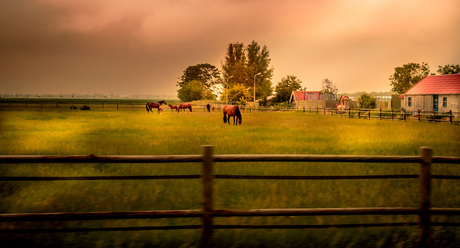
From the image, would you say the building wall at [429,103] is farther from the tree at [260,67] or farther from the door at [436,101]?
the tree at [260,67]

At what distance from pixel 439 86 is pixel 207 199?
47.4m

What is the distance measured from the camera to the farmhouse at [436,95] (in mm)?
40375

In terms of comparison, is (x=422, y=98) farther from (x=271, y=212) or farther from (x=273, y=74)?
(x=273, y=74)

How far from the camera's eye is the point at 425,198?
4.45 metres

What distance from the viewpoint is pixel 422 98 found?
44031 mm

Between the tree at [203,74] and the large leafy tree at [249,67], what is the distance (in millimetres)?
28975

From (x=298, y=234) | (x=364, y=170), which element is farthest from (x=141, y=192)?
(x=364, y=170)

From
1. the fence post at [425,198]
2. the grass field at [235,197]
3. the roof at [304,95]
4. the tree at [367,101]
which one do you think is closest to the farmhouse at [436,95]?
the tree at [367,101]

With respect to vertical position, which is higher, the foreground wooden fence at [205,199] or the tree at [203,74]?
the tree at [203,74]

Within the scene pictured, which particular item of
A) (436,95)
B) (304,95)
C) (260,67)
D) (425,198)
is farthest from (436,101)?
(260,67)

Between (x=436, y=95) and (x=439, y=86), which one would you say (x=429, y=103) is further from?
(x=439, y=86)

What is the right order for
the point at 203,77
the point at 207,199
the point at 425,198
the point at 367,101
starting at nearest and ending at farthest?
the point at 207,199 → the point at 425,198 → the point at 367,101 → the point at 203,77

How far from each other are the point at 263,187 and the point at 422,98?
147 feet

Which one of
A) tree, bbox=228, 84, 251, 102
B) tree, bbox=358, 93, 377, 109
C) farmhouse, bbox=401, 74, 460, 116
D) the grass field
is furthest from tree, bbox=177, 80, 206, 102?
the grass field
